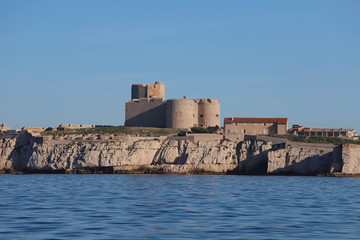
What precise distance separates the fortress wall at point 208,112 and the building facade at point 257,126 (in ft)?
16.7

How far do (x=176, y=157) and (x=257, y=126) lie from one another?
22551 millimetres

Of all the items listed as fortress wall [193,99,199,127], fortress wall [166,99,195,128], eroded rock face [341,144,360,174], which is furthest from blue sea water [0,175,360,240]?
fortress wall [193,99,199,127]

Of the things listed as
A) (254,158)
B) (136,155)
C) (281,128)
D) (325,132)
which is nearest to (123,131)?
(136,155)

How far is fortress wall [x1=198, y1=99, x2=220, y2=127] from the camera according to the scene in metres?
100

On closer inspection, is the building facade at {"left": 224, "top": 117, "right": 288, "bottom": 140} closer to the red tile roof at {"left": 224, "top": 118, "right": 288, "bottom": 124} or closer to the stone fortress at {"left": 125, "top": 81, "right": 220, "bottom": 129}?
the red tile roof at {"left": 224, "top": 118, "right": 288, "bottom": 124}

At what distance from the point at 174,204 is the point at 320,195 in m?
12.6

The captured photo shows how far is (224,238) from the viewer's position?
2291 cm

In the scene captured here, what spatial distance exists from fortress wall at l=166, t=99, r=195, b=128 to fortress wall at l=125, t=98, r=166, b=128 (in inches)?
143

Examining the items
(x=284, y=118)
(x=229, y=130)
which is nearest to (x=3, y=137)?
(x=229, y=130)

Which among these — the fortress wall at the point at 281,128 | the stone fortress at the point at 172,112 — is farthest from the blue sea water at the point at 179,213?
the stone fortress at the point at 172,112

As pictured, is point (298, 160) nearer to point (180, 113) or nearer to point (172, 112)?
point (180, 113)

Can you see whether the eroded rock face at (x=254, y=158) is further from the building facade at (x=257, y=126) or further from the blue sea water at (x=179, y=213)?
the blue sea water at (x=179, y=213)

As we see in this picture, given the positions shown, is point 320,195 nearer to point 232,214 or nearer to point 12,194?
point 232,214

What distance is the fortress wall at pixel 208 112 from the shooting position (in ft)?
328
